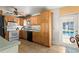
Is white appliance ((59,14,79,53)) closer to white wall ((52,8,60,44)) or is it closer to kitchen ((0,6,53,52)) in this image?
white wall ((52,8,60,44))

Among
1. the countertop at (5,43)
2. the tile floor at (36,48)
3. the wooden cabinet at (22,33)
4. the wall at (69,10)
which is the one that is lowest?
the tile floor at (36,48)

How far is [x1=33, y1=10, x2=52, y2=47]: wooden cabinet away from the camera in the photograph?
1.58 m

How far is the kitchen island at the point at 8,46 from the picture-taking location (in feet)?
4.95

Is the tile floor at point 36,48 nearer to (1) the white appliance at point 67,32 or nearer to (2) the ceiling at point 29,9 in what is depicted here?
(1) the white appliance at point 67,32

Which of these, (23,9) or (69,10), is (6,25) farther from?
(69,10)

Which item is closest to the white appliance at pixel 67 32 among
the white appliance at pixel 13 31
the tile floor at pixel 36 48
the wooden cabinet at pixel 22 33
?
the tile floor at pixel 36 48

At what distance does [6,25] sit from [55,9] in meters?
0.75

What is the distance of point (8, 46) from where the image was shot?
1524 mm

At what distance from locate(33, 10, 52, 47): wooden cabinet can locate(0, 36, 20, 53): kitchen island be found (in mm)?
295

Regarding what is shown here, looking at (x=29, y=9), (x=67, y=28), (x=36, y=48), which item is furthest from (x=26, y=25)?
(x=67, y=28)

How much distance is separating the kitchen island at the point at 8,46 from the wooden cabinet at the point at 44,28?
30cm

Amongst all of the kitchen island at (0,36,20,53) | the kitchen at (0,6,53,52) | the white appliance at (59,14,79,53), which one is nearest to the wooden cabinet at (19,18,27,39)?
the kitchen at (0,6,53,52)

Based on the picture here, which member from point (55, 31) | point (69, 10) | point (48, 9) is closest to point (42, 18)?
point (48, 9)

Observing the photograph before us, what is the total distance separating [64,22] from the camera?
1.58 meters
